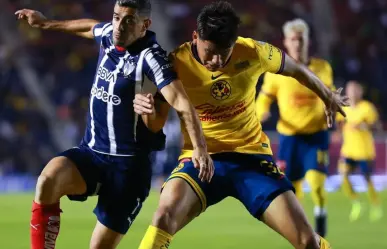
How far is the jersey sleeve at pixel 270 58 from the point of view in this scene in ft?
18.4

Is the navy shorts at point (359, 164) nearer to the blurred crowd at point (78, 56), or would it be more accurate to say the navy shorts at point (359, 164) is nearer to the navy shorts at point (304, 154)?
the blurred crowd at point (78, 56)

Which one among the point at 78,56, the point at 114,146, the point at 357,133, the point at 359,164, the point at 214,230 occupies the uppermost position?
the point at 114,146

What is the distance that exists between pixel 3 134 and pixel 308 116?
11.9m

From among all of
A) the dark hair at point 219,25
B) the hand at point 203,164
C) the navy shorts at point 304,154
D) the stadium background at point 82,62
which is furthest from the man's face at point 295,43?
the stadium background at point 82,62

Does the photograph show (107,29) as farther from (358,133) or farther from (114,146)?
(358,133)

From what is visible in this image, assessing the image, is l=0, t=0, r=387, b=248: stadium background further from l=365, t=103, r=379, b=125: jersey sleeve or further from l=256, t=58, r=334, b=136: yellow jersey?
l=256, t=58, r=334, b=136: yellow jersey

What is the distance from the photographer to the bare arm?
5.70 m

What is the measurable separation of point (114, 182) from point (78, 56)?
16.3 metres

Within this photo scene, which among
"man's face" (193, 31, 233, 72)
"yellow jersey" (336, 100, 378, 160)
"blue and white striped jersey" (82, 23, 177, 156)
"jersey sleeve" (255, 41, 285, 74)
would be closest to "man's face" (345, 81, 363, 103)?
"yellow jersey" (336, 100, 378, 160)

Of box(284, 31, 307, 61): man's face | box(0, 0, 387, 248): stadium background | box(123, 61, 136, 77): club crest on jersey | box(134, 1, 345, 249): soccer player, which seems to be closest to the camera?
box(134, 1, 345, 249): soccer player

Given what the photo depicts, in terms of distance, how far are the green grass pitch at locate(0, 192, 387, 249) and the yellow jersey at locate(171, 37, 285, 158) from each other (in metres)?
3.68

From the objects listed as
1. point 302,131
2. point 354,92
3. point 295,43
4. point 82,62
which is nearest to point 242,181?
point 295,43

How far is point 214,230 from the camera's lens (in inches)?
428

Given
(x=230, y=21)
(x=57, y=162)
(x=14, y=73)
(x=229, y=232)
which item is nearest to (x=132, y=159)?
(x=57, y=162)
